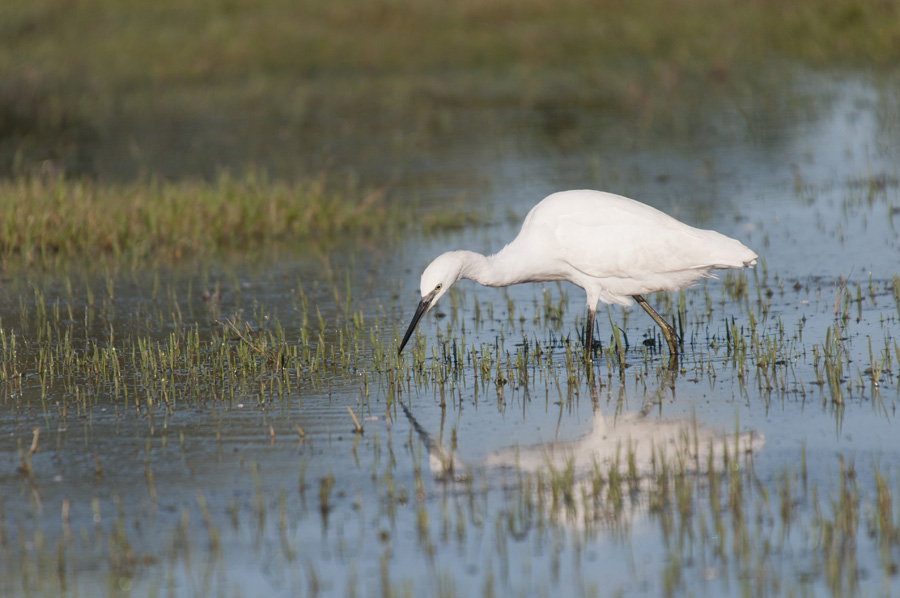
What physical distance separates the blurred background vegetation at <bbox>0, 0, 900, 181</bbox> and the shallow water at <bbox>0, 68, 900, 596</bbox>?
746 centimetres

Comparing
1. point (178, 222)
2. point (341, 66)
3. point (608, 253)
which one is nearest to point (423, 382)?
point (608, 253)

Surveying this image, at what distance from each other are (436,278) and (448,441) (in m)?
1.43

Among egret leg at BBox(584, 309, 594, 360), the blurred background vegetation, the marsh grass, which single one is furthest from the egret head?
the blurred background vegetation

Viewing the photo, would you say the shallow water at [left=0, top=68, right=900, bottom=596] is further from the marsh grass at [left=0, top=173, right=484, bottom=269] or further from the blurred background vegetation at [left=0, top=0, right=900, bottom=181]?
the blurred background vegetation at [left=0, top=0, right=900, bottom=181]

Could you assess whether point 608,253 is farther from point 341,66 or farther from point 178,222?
point 341,66

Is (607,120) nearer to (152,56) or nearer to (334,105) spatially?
(334,105)

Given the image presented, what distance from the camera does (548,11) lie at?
2830 centimetres

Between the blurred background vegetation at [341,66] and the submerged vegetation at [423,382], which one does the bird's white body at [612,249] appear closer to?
the submerged vegetation at [423,382]

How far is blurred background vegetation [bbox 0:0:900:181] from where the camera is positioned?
20.0m

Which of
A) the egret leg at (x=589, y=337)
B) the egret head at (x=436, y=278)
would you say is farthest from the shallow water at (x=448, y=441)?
the egret head at (x=436, y=278)

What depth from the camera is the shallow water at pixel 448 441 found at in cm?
478

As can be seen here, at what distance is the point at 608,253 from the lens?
796cm

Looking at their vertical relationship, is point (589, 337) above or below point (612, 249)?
below

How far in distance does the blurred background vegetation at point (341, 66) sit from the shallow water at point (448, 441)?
7464 mm
